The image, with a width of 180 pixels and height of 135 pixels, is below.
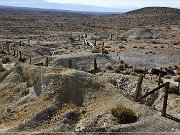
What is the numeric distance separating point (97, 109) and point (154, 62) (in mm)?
25758

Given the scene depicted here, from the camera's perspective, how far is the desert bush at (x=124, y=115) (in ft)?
59.2

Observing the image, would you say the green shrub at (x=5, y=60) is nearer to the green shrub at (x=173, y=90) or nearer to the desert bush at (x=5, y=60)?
the desert bush at (x=5, y=60)

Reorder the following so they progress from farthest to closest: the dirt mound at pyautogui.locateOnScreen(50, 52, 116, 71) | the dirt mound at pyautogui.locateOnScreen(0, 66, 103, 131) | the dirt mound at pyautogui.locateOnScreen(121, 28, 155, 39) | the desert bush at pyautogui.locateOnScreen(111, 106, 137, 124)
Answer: the dirt mound at pyautogui.locateOnScreen(121, 28, 155, 39) → the dirt mound at pyautogui.locateOnScreen(50, 52, 116, 71) → the dirt mound at pyautogui.locateOnScreen(0, 66, 103, 131) → the desert bush at pyautogui.locateOnScreen(111, 106, 137, 124)

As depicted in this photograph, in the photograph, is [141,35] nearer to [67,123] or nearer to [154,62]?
[154,62]

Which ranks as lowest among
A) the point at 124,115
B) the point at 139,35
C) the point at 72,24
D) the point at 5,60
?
the point at 72,24

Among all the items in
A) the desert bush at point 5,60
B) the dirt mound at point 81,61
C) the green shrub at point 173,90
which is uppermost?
the green shrub at point 173,90

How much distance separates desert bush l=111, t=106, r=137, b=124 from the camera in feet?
59.2

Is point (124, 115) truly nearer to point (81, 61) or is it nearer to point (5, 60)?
point (81, 61)

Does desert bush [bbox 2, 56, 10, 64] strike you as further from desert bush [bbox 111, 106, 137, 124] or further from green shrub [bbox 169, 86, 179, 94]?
desert bush [bbox 111, 106, 137, 124]

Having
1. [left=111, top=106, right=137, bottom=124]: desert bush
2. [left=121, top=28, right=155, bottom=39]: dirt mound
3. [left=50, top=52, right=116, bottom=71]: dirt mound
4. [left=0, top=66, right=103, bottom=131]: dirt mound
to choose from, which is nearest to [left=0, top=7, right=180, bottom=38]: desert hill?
[left=121, top=28, right=155, bottom=39]: dirt mound

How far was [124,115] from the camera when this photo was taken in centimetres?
1809

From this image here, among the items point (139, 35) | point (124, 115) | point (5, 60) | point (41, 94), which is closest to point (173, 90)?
point (124, 115)

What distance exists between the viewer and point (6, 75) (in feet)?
80.9

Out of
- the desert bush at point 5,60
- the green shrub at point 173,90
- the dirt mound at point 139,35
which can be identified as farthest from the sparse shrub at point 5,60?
the dirt mound at point 139,35
